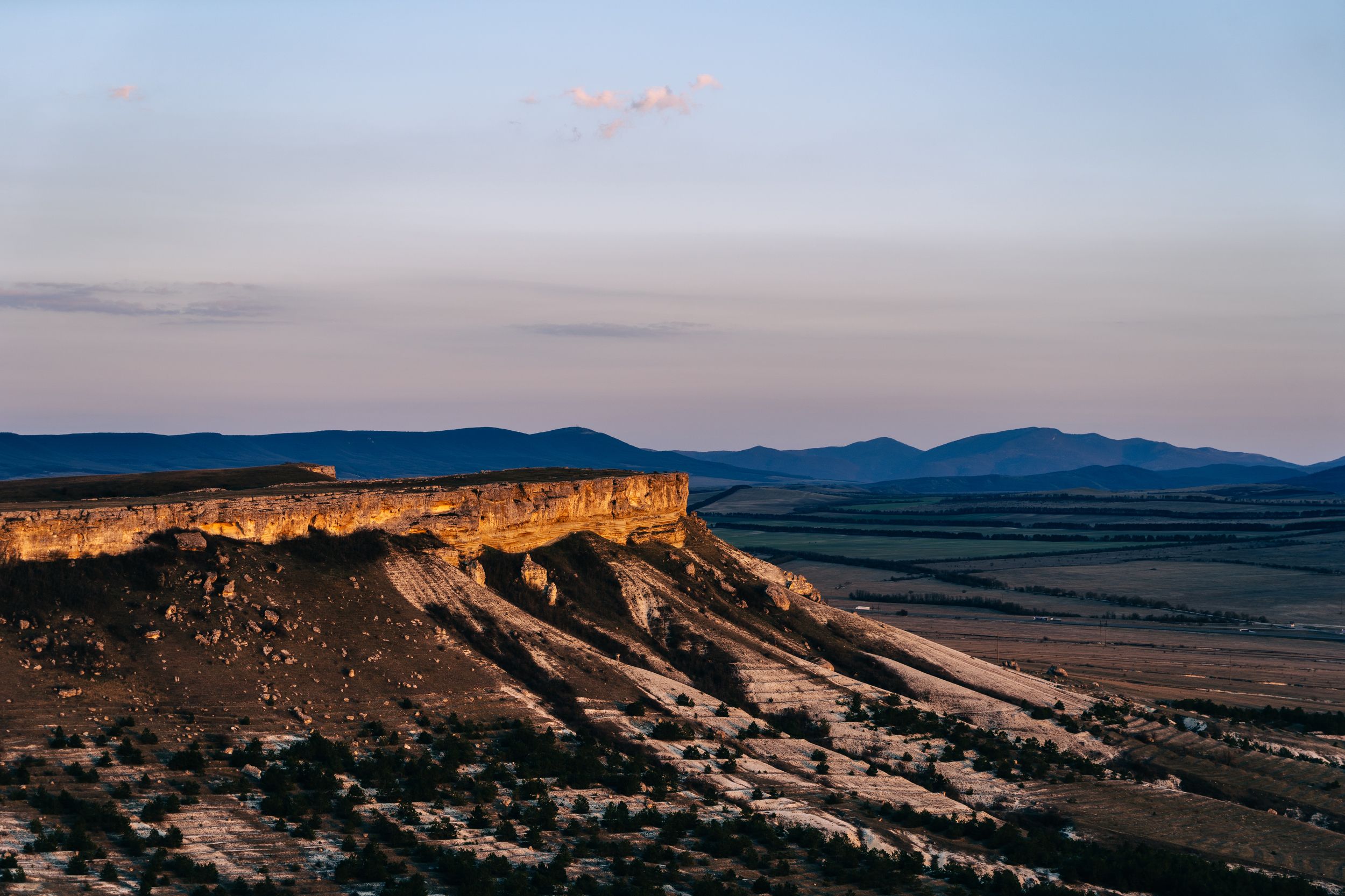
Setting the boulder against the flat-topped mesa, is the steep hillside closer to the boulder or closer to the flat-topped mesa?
the boulder

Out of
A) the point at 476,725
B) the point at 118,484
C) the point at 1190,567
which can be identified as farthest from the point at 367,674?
the point at 1190,567

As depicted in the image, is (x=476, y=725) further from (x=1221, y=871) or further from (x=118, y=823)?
(x=1221, y=871)

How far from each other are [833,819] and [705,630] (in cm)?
2152

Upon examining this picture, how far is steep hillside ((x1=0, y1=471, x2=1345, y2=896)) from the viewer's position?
4200 centimetres

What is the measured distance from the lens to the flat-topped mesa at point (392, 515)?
2196 inches

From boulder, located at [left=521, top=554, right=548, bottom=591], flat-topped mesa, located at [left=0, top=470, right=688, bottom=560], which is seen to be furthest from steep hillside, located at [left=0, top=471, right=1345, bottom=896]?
flat-topped mesa, located at [left=0, top=470, right=688, bottom=560]

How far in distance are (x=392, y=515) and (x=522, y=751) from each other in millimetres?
19889

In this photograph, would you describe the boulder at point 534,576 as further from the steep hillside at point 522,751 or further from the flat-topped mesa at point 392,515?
the flat-topped mesa at point 392,515

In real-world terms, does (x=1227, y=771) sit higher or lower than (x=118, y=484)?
lower

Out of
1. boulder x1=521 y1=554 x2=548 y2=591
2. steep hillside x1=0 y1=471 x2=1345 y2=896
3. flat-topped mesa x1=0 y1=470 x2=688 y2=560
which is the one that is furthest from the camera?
boulder x1=521 y1=554 x2=548 y2=591

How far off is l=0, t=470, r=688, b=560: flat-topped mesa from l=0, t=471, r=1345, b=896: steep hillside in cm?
84

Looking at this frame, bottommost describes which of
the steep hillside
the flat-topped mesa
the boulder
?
the steep hillside

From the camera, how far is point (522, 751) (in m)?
52.5

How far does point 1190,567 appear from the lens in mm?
163375
